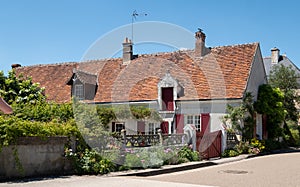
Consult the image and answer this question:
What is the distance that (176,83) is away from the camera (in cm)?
2333

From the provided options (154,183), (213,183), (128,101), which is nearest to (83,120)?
(154,183)

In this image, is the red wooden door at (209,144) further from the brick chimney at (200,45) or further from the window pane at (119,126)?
the brick chimney at (200,45)

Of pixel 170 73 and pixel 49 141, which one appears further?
pixel 170 73

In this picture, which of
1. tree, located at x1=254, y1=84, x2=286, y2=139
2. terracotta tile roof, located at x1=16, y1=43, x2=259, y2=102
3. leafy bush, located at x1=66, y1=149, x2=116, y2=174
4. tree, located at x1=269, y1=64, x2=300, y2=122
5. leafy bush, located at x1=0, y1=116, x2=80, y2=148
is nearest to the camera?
leafy bush, located at x1=0, y1=116, x2=80, y2=148

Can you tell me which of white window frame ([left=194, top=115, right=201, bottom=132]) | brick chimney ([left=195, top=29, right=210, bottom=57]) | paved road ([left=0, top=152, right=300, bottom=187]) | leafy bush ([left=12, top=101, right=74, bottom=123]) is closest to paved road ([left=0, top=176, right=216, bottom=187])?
paved road ([left=0, top=152, right=300, bottom=187])

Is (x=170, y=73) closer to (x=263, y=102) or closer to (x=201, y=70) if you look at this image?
(x=201, y=70)

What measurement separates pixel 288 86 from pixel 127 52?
588 inches

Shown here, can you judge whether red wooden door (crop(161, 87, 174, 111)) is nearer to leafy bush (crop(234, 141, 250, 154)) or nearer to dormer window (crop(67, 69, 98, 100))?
leafy bush (crop(234, 141, 250, 154))

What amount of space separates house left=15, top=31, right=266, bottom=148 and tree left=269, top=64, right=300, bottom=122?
6.97m

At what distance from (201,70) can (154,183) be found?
605 inches

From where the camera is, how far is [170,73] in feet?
82.4

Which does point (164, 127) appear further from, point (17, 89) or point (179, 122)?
point (17, 89)

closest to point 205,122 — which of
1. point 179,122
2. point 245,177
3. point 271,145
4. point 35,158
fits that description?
point 179,122

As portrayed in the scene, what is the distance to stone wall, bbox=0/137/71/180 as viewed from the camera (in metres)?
10.4
